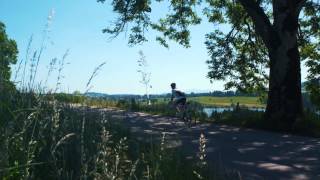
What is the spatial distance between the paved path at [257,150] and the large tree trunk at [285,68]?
2185mm

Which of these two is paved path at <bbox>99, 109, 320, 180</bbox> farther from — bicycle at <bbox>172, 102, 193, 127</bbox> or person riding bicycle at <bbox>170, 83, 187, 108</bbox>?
person riding bicycle at <bbox>170, 83, 187, 108</bbox>

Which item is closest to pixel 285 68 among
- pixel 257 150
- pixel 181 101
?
pixel 181 101

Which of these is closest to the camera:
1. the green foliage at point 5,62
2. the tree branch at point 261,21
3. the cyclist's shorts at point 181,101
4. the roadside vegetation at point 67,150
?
the roadside vegetation at point 67,150

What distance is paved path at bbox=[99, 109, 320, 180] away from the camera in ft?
35.4

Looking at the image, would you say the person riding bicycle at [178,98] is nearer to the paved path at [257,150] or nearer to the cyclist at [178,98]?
the cyclist at [178,98]

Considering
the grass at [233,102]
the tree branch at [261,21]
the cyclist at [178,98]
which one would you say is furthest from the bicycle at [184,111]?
the grass at [233,102]

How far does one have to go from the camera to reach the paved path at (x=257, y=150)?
425 inches

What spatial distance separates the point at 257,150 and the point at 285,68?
322 inches

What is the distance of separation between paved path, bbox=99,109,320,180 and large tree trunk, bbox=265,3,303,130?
86.0 inches

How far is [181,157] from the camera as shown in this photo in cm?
855

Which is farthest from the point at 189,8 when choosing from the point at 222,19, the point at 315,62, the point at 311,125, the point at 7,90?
the point at 7,90

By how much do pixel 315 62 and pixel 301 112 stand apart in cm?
688

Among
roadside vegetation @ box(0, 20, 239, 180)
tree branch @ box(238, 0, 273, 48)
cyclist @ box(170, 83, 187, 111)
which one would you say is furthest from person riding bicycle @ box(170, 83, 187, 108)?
roadside vegetation @ box(0, 20, 239, 180)

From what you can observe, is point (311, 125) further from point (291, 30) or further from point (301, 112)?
point (291, 30)
